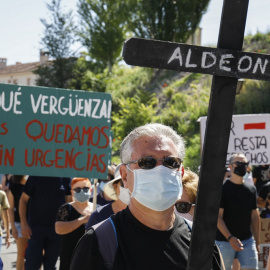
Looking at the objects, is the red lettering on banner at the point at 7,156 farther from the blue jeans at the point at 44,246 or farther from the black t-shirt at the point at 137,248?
the black t-shirt at the point at 137,248

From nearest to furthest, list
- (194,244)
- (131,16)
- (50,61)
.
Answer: (194,244), (131,16), (50,61)

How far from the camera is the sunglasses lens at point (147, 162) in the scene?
98.3 inches

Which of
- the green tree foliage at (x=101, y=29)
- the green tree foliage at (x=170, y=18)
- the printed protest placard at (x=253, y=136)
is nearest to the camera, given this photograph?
the printed protest placard at (x=253, y=136)

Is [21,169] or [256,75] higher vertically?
[256,75]

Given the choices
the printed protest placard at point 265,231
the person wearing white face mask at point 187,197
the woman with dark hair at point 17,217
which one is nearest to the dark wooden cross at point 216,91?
the person wearing white face mask at point 187,197

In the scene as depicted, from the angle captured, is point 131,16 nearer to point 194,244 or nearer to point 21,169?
point 21,169

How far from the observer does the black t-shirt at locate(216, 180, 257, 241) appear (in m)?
6.66

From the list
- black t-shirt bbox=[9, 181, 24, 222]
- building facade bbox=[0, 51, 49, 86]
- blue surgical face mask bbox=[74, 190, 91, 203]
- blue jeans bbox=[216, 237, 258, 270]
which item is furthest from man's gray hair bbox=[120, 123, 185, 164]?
building facade bbox=[0, 51, 49, 86]

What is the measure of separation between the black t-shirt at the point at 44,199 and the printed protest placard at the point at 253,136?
343 cm

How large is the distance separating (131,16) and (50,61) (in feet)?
23.6

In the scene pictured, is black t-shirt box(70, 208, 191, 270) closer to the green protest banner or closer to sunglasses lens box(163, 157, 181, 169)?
sunglasses lens box(163, 157, 181, 169)

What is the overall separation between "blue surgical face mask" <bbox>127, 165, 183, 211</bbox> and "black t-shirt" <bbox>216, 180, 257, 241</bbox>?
427 cm

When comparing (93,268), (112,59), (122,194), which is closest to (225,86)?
(93,268)

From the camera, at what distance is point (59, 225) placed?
5562 mm
